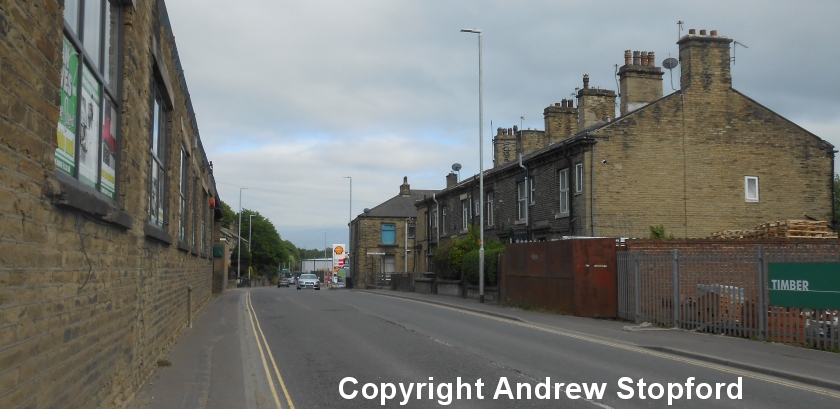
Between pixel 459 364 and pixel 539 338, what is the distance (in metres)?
4.39

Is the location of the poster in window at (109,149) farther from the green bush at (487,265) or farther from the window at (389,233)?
the window at (389,233)

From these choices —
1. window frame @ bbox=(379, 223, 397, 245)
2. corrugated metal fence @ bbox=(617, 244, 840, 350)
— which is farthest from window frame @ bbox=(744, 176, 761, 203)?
window frame @ bbox=(379, 223, 397, 245)

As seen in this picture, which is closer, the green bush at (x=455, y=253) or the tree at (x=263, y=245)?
the green bush at (x=455, y=253)

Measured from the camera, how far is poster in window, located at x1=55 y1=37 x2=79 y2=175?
5223 mm

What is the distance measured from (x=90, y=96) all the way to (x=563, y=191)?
2436 centimetres

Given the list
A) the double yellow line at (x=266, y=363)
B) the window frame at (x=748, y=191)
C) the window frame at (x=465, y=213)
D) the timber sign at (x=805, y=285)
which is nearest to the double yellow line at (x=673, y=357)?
the timber sign at (x=805, y=285)

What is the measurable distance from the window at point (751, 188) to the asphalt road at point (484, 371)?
14931 mm

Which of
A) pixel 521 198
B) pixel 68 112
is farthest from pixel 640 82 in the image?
pixel 68 112

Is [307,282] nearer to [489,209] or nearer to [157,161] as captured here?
[489,209]

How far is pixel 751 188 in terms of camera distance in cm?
2859

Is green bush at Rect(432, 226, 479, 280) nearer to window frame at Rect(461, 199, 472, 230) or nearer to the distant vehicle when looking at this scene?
window frame at Rect(461, 199, 472, 230)

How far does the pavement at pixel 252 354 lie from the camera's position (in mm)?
9133

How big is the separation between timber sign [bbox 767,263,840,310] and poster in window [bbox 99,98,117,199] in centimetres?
1181

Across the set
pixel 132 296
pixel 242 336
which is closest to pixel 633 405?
pixel 132 296
